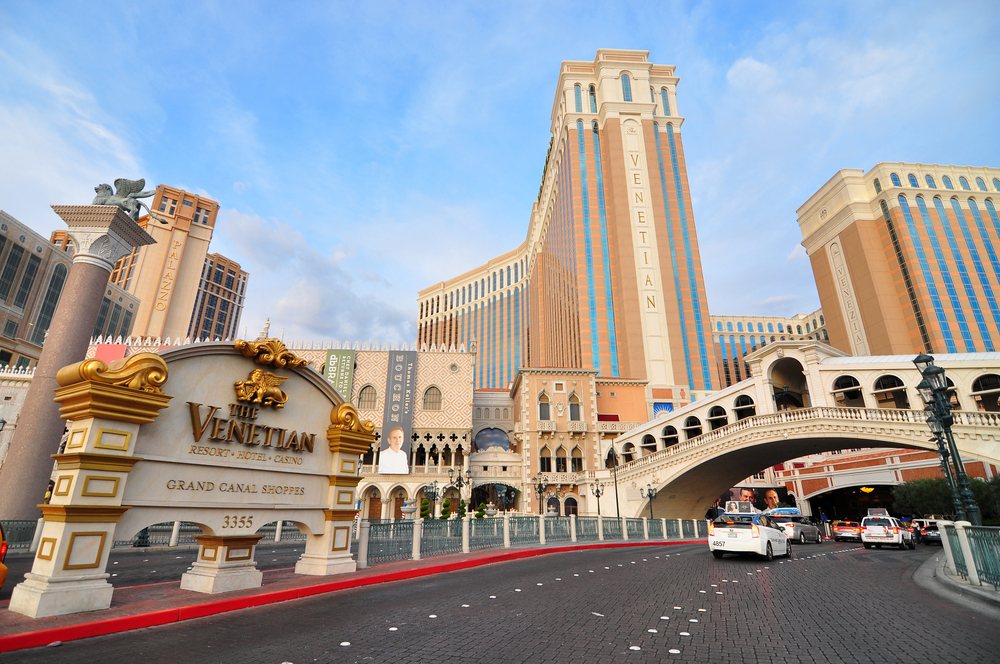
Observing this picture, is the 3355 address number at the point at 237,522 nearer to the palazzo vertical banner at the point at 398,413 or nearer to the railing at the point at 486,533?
the railing at the point at 486,533

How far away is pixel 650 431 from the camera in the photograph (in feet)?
137

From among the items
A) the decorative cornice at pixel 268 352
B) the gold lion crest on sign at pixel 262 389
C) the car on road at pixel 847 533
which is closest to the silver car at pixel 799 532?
the car on road at pixel 847 533

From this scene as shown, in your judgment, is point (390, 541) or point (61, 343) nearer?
point (390, 541)

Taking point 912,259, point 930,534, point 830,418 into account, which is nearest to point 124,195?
point 830,418

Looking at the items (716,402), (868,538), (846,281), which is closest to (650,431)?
Result: (716,402)

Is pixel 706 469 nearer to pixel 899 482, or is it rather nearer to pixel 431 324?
pixel 899 482

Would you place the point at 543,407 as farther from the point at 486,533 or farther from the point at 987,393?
the point at 987,393

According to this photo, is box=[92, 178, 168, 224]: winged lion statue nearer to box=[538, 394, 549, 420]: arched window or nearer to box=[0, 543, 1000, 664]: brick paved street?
box=[0, 543, 1000, 664]: brick paved street

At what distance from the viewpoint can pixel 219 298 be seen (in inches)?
4641

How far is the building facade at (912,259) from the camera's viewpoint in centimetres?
6469

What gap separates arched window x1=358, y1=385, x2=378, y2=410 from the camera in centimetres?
4494

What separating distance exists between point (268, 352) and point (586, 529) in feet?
61.1

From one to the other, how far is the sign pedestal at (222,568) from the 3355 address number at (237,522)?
19 cm

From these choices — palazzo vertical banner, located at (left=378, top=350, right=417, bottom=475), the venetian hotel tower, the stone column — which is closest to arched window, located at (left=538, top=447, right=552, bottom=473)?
palazzo vertical banner, located at (left=378, top=350, right=417, bottom=475)
